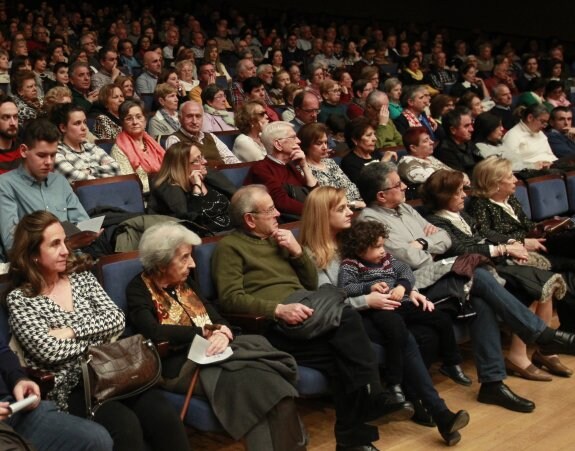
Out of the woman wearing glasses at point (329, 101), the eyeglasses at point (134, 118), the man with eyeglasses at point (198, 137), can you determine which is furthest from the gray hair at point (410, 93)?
the eyeglasses at point (134, 118)

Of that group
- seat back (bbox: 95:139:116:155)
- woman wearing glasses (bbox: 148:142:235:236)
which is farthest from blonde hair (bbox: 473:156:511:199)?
seat back (bbox: 95:139:116:155)

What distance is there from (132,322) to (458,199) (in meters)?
1.23

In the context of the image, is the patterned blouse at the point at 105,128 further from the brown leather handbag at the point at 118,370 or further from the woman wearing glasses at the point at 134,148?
the brown leather handbag at the point at 118,370

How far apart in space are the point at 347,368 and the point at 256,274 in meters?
0.36

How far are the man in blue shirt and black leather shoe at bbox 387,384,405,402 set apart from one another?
98cm

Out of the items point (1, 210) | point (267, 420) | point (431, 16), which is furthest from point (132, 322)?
point (431, 16)

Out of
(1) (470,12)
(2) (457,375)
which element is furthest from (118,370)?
(1) (470,12)

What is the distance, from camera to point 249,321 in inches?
82.3

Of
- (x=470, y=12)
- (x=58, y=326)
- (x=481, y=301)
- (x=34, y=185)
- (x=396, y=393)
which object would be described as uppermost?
(x=470, y=12)

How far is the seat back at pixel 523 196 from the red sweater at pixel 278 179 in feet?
2.79

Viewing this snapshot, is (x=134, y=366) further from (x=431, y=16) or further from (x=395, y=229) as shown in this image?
(x=431, y=16)

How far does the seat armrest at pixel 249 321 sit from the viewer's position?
2.08 metres

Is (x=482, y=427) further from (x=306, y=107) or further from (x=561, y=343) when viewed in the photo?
(x=306, y=107)

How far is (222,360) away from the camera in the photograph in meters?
1.88
